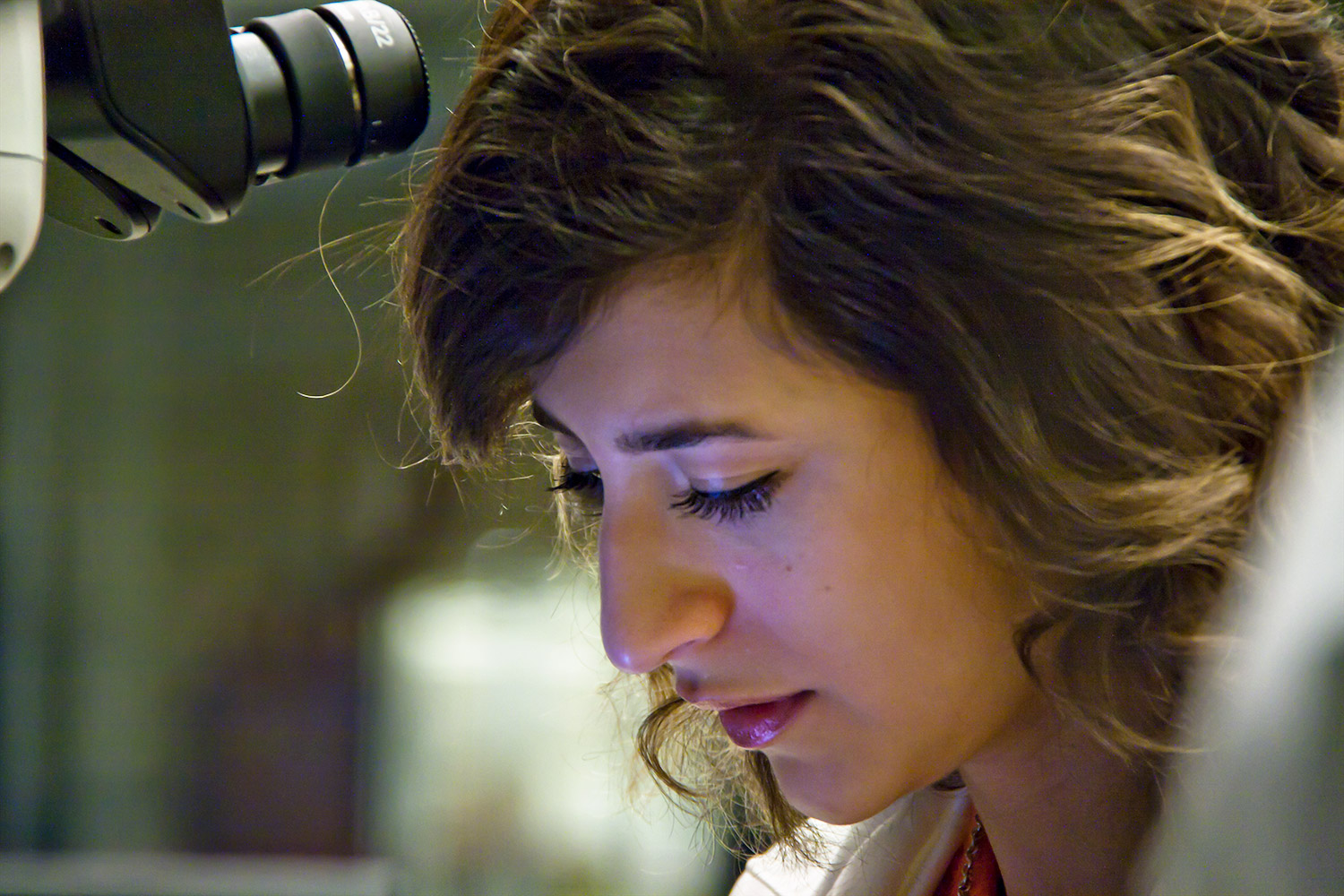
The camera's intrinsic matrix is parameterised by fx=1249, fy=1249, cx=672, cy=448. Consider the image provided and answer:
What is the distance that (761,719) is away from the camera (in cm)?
79

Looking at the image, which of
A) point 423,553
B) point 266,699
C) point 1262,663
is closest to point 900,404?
point 1262,663

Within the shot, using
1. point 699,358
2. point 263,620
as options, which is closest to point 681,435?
point 699,358

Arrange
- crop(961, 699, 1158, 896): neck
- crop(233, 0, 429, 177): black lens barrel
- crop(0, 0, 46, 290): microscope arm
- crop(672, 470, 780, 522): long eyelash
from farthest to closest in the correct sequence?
1. crop(961, 699, 1158, 896): neck
2. crop(672, 470, 780, 522): long eyelash
3. crop(233, 0, 429, 177): black lens barrel
4. crop(0, 0, 46, 290): microscope arm

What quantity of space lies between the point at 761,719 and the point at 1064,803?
0.77 ft

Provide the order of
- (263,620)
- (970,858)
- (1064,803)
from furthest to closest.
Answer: (263,620) < (970,858) < (1064,803)

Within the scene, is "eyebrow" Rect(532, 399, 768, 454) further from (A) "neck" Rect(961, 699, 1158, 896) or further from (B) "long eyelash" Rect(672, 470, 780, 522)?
(A) "neck" Rect(961, 699, 1158, 896)

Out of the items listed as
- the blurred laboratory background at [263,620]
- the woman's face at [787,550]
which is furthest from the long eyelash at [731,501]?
the blurred laboratory background at [263,620]

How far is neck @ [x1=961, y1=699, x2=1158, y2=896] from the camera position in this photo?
0.83 metres

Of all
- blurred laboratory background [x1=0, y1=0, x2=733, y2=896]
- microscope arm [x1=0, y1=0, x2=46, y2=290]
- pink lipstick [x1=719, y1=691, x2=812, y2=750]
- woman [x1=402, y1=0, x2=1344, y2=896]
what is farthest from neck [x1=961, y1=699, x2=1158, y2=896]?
blurred laboratory background [x1=0, y1=0, x2=733, y2=896]

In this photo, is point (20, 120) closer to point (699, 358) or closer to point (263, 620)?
point (699, 358)

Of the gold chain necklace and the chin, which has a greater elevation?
the chin

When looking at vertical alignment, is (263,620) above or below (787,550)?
below

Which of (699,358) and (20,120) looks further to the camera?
(699,358)

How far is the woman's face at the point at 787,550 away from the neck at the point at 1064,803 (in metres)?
0.08
